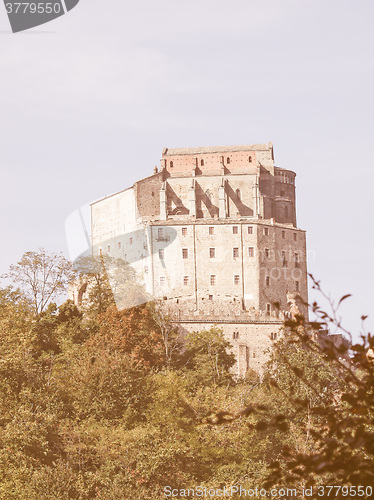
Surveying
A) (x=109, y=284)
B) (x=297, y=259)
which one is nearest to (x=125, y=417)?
(x=109, y=284)

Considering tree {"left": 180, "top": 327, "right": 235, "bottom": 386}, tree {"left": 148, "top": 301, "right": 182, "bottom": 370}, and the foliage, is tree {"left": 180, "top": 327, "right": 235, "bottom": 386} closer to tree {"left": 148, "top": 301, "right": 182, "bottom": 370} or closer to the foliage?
the foliage

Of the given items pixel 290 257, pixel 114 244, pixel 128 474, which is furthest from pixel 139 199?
pixel 128 474

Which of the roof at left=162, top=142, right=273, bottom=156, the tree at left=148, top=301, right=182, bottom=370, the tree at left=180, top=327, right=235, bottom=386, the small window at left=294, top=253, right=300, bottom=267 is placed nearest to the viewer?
the tree at left=180, top=327, right=235, bottom=386

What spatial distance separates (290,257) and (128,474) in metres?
55.1

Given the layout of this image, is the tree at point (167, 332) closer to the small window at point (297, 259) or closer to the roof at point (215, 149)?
the small window at point (297, 259)

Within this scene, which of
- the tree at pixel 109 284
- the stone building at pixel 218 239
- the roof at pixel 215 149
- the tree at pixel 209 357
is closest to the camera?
the tree at pixel 209 357

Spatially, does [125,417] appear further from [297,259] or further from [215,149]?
[215,149]

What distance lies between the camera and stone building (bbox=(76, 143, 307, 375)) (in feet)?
286

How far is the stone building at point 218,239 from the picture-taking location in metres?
87.1

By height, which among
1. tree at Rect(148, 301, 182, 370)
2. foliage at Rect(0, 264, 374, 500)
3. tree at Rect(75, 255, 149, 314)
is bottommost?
foliage at Rect(0, 264, 374, 500)

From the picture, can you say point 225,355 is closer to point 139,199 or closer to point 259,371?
point 259,371

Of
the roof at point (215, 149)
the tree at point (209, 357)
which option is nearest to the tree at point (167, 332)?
the tree at point (209, 357)

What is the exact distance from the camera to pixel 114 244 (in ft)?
342

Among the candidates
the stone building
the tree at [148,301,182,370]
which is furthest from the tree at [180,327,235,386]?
the stone building
